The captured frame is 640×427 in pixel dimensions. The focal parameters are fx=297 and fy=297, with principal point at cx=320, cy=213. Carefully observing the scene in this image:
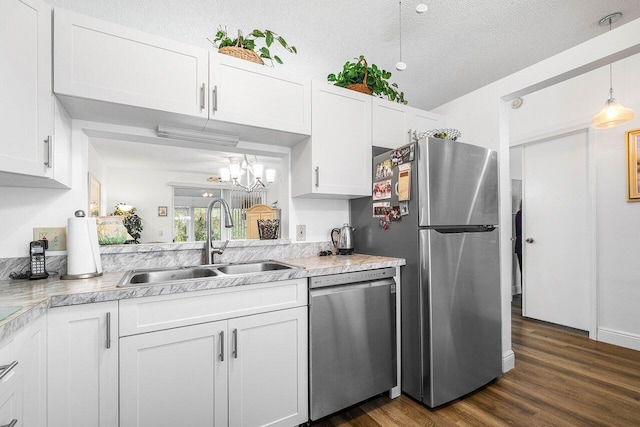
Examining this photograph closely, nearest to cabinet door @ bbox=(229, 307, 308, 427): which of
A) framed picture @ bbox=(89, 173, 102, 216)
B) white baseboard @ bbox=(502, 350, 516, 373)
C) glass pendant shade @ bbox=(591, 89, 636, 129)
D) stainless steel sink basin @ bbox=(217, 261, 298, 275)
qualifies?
stainless steel sink basin @ bbox=(217, 261, 298, 275)

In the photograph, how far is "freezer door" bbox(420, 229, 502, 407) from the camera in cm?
182

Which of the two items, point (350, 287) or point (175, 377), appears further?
point (350, 287)

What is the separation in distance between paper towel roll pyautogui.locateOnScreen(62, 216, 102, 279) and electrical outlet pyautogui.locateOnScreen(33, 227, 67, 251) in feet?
0.67

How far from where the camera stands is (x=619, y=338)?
2699 mm

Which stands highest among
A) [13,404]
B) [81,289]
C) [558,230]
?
[558,230]

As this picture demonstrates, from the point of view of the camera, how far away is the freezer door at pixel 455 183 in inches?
71.8

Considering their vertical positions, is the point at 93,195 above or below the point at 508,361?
above

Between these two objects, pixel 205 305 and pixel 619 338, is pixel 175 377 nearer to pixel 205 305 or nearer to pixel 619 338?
pixel 205 305

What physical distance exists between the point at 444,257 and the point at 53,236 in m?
2.24

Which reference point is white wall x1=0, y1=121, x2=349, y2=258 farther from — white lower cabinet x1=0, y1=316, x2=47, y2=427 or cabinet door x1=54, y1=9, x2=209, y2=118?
white lower cabinet x1=0, y1=316, x2=47, y2=427

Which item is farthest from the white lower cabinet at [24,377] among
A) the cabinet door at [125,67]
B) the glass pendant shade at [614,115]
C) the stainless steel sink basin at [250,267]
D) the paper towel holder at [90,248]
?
the glass pendant shade at [614,115]

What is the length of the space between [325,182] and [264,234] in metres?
0.63

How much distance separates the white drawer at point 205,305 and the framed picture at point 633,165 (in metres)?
3.08

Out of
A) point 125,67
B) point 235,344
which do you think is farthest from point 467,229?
point 125,67
